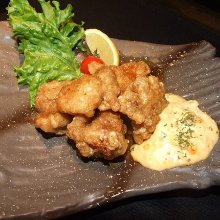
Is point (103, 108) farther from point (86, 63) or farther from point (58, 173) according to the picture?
point (86, 63)

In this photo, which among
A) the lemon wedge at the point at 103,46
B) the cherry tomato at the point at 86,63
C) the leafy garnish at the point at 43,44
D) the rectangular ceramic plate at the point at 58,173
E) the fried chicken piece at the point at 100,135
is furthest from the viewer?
the lemon wedge at the point at 103,46

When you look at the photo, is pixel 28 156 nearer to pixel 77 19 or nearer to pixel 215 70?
pixel 215 70

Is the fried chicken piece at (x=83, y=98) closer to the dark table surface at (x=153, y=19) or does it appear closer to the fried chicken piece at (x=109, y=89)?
the fried chicken piece at (x=109, y=89)

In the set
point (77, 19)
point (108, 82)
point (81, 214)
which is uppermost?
point (108, 82)

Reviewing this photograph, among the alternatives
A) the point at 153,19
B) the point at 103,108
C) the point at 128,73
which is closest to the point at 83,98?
the point at 103,108

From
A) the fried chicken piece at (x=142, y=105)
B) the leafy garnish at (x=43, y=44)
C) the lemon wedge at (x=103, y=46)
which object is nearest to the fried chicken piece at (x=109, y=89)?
the fried chicken piece at (x=142, y=105)

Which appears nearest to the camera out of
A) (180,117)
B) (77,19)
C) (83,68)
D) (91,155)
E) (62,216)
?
(62,216)

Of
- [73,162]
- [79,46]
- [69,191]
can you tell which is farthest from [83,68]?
[69,191]
